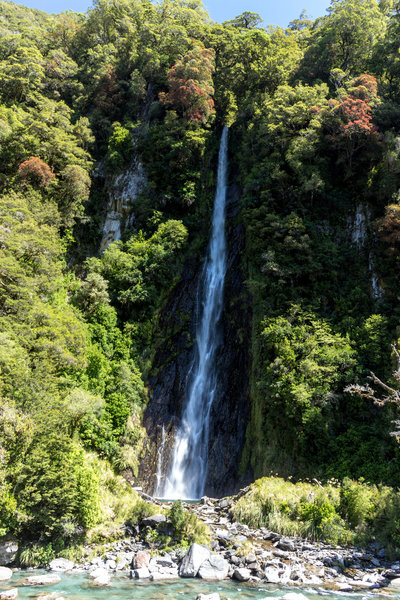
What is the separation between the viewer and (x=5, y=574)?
8.04 meters

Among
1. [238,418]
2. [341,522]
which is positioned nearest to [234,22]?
[238,418]

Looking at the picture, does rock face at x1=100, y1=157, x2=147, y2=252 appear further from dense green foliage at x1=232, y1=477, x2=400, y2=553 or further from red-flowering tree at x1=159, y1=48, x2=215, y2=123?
dense green foliage at x1=232, y1=477, x2=400, y2=553

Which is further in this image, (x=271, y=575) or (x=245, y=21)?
(x=245, y=21)

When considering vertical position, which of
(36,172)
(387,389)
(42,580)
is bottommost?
(42,580)

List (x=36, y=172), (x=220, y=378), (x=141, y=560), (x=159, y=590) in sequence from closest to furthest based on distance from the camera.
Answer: (x=159, y=590)
(x=141, y=560)
(x=220, y=378)
(x=36, y=172)

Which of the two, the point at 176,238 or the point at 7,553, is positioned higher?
the point at 176,238

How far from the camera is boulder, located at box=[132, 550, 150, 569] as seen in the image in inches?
342

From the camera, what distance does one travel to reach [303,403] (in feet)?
46.5

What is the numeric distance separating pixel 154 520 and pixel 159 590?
2.89 m

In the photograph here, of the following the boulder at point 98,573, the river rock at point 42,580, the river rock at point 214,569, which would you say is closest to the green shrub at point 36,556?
the river rock at point 42,580

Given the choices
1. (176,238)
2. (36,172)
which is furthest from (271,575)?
(36,172)

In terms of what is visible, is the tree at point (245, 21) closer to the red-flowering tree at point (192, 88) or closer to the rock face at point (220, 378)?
the red-flowering tree at point (192, 88)

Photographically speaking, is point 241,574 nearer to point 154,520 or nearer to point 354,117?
A: point 154,520

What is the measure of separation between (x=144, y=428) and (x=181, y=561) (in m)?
9.83
